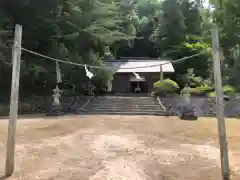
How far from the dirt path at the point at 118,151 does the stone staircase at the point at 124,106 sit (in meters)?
4.43

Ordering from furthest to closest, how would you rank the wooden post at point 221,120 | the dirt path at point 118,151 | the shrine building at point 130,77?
the shrine building at point 130,77 → the dirt path at point 118,151 → the wooden post at point 221,120

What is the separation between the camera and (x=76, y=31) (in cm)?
1992

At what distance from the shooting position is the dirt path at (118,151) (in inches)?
224

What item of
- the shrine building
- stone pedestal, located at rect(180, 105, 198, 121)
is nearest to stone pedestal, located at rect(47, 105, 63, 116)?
stone pedestal, located at rect(180, 105, 198, 121)

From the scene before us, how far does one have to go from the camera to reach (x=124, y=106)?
675 inches

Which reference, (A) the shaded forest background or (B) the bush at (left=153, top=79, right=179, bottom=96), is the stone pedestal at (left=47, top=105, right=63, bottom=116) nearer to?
(A) the shaded forest background

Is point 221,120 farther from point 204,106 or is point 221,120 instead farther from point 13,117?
point 204,106

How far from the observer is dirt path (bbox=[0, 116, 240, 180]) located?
5.70m

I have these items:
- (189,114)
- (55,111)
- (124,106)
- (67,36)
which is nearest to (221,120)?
(189,114)

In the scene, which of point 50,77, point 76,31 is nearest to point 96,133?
point 50,77

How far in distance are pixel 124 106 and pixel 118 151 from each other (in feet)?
32.0

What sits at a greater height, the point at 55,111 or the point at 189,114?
the point at 55,111

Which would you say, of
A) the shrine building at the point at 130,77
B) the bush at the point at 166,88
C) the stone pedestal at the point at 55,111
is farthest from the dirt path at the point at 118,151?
the shrine building at the point at 130,77

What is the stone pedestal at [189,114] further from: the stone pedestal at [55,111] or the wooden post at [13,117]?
the wooden post at [13,117]
